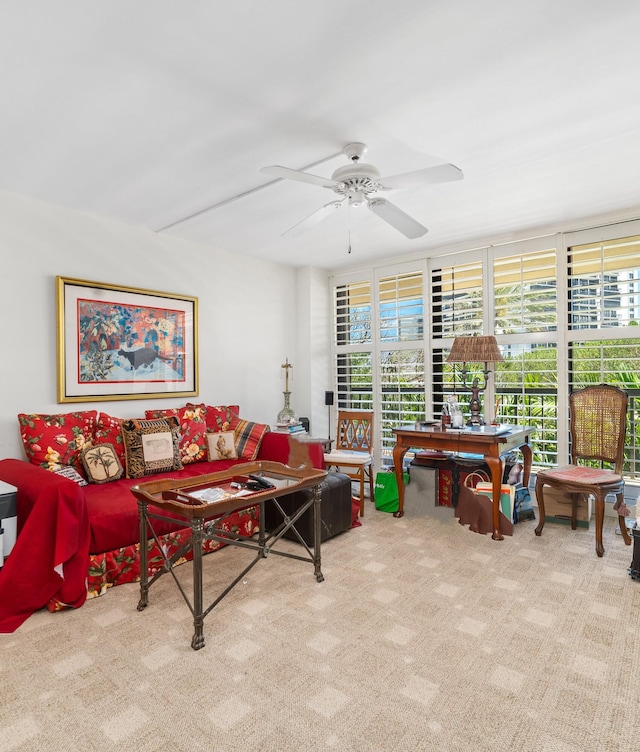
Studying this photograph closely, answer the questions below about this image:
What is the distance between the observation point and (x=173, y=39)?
1775mm

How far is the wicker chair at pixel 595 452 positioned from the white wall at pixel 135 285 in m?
2.82

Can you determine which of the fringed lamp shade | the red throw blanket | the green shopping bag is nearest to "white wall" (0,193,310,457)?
the red throw blanket

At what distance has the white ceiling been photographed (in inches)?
66.9

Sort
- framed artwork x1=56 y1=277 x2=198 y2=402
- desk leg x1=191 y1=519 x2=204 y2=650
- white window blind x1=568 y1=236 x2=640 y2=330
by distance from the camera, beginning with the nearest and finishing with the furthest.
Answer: desk leg x1=191 y1=519 x2=204 y2=650
framed artwork x1=56 y1=277 x2=198 y2=402
white window blind x1=568 y1=236 x2=640 y2=330

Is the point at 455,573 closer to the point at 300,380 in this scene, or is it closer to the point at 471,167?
the point at 471,167

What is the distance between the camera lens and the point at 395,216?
2.76 m

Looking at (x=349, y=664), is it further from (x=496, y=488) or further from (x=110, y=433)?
(x=110, y=433)

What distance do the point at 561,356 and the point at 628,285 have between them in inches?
29.4

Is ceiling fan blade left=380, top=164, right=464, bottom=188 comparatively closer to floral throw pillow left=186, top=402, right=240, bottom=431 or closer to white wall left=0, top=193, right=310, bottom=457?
white wall left=0, top=193, right=310, bottom=457

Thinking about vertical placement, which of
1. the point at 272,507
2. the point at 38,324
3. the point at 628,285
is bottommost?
the point at 272,507

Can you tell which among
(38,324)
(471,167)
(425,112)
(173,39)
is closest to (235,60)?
(173,39)

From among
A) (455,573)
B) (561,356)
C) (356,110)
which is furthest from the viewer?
(561,356)

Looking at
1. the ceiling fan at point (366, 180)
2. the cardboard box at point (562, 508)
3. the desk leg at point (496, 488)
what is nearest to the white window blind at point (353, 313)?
the desk leg at point (496, 488)

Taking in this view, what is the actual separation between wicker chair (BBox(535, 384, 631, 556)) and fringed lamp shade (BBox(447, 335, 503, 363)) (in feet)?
2.43
